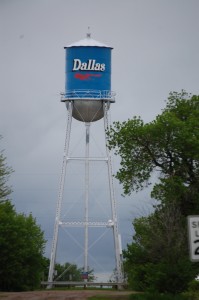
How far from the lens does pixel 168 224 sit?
46.1 m

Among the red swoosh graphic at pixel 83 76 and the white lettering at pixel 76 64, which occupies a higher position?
the white lettering at pixel 76 64

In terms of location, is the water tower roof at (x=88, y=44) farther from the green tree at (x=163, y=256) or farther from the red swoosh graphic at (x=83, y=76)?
the green tree at (x=163, y=256)

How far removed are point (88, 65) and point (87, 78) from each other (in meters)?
1.17

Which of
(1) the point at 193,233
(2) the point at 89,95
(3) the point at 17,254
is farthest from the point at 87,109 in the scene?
(1) the point at 193,233

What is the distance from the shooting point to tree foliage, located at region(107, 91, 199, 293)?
4547cm

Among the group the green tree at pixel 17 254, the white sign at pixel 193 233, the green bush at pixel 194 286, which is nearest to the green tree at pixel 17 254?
the green tree at pixel 17 254

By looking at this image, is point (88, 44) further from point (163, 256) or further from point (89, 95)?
point (163, 256)

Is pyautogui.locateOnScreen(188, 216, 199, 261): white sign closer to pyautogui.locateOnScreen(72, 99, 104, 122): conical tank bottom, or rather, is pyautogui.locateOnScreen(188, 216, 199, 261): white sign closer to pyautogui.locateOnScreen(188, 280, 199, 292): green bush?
pyautogui.locateOnScreen(188, 280, 199, 292): green bush

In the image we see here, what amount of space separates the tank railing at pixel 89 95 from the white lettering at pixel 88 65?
69.2 inches

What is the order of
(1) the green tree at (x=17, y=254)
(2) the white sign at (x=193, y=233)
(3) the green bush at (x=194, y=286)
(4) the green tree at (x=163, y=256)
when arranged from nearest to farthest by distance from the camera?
(2) the white sign at (x=193, y=233)
(3) the green bush at (x=194, y=286)
(4) the green tree at (x=163, y=256)
(1) the green tree at (x=17, y=254)

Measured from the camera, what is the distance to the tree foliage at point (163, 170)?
4547 centimetres

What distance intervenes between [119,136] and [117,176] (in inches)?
93.1

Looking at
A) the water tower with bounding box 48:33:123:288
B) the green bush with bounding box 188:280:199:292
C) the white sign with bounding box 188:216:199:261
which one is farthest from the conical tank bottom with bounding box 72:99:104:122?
the white sign with bounding box 188:216:199:261

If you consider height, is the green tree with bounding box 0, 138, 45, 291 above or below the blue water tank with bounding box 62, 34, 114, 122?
below
